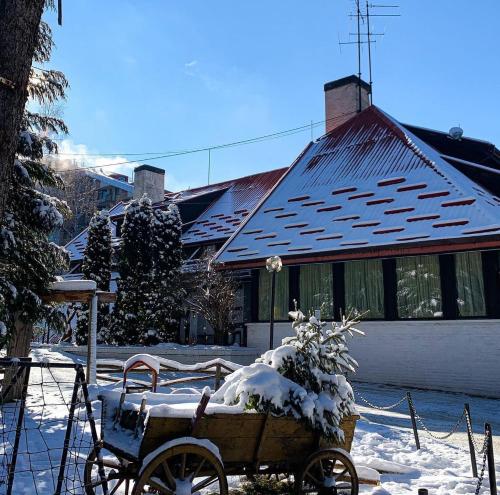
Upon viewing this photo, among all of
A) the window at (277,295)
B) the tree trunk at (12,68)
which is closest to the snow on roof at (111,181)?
the window at (277,295)

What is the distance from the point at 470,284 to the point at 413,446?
7963 mm

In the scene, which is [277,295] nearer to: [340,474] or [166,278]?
[166,278]

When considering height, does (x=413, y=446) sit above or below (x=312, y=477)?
below

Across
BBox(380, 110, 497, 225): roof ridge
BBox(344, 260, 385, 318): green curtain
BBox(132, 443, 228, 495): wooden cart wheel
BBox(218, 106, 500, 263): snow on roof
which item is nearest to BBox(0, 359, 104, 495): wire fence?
BBox(132, 443, 228, 495): wooden cart wheel

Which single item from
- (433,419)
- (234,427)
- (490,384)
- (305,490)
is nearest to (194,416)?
(234,427)

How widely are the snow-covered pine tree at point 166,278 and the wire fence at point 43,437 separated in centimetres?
763

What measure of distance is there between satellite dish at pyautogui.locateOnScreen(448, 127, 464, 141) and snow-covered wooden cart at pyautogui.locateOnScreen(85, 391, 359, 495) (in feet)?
59.0

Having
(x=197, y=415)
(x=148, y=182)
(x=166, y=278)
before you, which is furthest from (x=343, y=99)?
(x=197, y=415)

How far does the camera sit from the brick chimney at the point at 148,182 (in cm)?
2845

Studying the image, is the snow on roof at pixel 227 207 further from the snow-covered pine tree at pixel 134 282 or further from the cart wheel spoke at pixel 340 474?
the cart wheel spoke at pixel 340 474

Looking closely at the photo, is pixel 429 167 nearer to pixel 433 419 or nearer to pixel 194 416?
pixel 433 419

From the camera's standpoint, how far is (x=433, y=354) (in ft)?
49.8

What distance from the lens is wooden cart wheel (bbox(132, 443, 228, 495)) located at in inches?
167

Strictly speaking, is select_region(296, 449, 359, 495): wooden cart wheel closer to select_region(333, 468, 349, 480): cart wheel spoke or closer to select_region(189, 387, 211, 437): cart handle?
select_region(333, 468, 349, 480): cart wheel spoke
